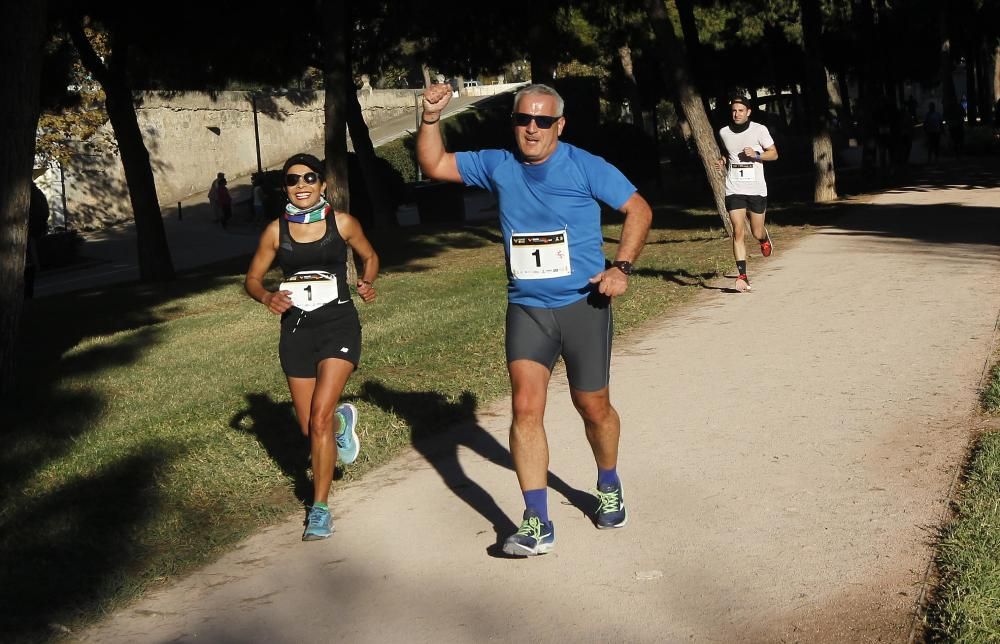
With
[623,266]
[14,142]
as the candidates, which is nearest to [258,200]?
[14,142]

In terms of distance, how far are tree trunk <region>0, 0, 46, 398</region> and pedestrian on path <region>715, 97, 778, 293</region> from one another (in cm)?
641

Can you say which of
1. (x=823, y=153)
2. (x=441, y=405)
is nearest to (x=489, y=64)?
(x=823, y=153)

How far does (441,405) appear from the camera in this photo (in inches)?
335

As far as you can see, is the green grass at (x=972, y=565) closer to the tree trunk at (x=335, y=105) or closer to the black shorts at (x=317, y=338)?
the black shorts at (x=317, y=338)

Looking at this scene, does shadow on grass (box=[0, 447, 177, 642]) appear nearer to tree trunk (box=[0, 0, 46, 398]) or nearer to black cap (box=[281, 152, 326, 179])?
black cap (box=[281, 152, 326, 179])

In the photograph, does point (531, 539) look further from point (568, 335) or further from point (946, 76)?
point (946, 76)

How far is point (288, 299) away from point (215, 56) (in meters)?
16.1

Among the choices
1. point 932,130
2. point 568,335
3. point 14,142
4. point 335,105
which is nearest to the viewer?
point 568,335

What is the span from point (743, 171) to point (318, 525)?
818cm

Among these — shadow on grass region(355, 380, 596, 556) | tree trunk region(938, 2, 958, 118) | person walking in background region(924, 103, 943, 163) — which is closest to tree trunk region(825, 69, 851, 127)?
tree trunk region(938, 2, 958, 118)

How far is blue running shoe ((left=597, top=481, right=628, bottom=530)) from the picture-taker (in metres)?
5.57

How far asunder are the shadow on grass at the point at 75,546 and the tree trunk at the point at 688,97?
41.6 feet

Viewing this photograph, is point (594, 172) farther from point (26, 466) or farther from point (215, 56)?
point (215, 56)

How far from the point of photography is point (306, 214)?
6219mm
